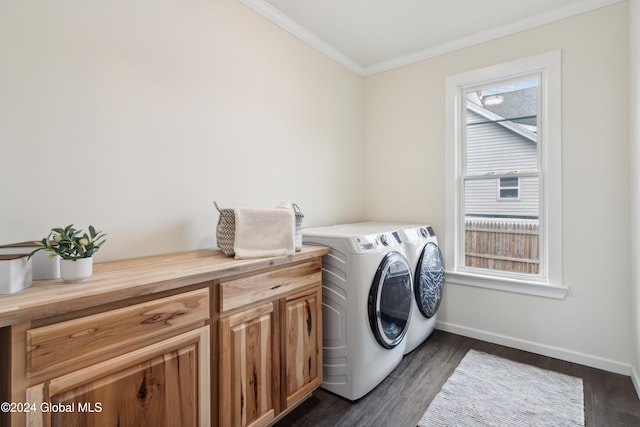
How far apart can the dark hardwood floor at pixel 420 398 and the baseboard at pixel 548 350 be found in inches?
1.5

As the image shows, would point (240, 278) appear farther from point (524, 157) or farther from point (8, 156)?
point (524, 157)

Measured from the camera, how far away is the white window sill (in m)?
2.26

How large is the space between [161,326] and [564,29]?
308 centimetres

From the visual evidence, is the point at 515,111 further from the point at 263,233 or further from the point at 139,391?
the point at 139,391

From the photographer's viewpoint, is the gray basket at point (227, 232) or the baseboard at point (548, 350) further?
the baseboard at point (548, 350)

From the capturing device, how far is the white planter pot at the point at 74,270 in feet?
3.44

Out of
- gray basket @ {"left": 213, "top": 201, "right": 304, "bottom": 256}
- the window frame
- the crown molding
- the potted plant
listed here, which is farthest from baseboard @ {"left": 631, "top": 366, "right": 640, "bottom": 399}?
the crown molding

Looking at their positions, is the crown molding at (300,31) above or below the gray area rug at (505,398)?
above

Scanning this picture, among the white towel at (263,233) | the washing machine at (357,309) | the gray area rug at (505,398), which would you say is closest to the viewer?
the white towel at (263,233)

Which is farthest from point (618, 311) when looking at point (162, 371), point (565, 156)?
point (162, 371)

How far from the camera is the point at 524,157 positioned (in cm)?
244

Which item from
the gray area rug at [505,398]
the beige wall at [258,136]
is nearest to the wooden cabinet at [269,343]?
the beige wall at [258,136]

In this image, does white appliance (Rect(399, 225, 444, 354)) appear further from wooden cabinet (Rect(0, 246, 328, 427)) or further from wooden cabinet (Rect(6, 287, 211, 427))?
wooden cabinet (Rect(6, 287, 211, 427))

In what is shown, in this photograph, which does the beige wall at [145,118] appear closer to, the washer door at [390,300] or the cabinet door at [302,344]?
the cabinet door at [302,344]
